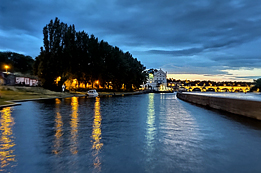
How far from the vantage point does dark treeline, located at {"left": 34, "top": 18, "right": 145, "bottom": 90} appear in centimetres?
5891

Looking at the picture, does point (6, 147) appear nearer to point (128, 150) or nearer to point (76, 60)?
point (128, 150)

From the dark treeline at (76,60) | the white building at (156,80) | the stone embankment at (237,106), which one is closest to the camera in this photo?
the stone embankment at (237,106)

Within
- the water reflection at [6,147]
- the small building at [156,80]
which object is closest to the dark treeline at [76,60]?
the water reflection at [6,147]

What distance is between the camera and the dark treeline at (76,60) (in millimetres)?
58906

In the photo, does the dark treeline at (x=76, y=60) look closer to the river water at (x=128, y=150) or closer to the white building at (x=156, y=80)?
the river water at (x=128, y=150)

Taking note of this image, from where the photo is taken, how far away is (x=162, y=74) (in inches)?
7530

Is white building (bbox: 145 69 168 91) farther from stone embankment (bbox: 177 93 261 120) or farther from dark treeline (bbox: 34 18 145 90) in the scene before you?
stone embankment (bbox: 177 93 261 120)

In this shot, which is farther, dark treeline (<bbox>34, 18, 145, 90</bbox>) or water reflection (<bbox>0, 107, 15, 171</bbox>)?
dark treeline (<bbox>34, 18, 145, 90</bbox>)

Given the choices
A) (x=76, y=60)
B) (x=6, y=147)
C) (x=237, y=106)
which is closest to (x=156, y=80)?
(x=76, y=60)

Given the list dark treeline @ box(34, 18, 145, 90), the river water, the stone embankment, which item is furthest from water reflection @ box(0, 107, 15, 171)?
dark treeline @ box(34, 18, 145, 90)

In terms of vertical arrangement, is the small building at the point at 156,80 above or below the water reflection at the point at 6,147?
above

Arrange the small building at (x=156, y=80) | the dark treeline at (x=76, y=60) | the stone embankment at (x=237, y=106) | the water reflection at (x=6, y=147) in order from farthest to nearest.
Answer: the small building at (x=156, y=80) < the dark treeline at (x=76, y=60) < the stone embankment at (x=237, y=106) < the water reflection at (x=6, y=147)

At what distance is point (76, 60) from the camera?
7006 centimetres

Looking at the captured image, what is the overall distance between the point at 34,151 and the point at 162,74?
18619 centimetres
